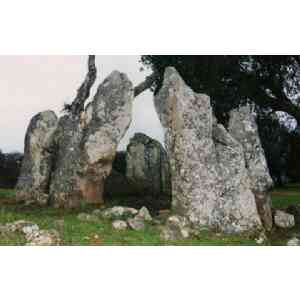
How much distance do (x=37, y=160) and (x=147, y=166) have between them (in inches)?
129

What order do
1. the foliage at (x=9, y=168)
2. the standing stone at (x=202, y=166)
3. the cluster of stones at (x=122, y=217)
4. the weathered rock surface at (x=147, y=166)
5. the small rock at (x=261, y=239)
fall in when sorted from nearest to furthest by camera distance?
the small rock at (x=261, y=239) < the cluster of stones at (x=122, y=217) < the standing stone at (x=202, y=166) < the weathered rock surface at (x=147, y=166) < the foliage at (x=9, y=168)

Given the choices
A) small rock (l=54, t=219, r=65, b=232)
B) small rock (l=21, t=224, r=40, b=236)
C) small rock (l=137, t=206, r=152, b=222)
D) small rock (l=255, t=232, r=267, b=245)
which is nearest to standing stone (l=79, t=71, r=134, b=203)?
small rock (l=137, t=206, r=152, b=222)

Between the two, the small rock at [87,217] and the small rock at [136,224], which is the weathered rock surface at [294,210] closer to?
the small rock at [136,224]

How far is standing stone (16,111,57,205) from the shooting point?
56.6 ft

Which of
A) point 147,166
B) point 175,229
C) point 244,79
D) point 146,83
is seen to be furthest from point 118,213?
point 146,83

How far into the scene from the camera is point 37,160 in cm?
1758

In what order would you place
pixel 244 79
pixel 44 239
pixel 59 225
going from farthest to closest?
pixel 244 79 < pixel 59 225 < pixel 44 239

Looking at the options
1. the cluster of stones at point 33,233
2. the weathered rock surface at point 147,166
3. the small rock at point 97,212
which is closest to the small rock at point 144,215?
the small rock at point 97,212

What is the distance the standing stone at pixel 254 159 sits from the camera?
46.6 ft

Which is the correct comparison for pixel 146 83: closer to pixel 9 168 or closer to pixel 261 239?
pixel 9 168

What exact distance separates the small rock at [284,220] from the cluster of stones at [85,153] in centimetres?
453
